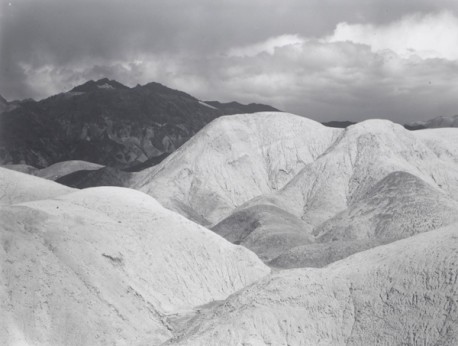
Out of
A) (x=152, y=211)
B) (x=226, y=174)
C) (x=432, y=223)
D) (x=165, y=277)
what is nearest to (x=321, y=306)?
(x=165, y=277)

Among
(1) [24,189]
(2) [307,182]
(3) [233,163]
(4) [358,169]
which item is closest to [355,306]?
(1) [24,189]

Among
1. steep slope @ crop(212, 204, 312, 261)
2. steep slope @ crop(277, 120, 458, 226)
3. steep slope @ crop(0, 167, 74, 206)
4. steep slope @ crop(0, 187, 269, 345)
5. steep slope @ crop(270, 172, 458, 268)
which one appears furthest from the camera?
steep slope @ crop(277, 120, 458, 226)

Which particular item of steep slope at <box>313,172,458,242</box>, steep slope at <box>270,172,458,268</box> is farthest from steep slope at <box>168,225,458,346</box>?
steep slope at <box>313,172,458,242</box>

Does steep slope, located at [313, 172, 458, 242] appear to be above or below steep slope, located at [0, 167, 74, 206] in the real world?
below

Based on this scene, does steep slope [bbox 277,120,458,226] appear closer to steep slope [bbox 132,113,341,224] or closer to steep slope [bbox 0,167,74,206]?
steep slope [bbox 132,113,341,224]

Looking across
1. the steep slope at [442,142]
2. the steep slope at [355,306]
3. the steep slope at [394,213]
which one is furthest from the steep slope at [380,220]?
the steep slope at [355,306]

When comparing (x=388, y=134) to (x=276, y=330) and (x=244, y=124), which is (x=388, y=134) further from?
(x=276, y=330)

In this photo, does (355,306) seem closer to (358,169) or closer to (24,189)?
(24,189)
